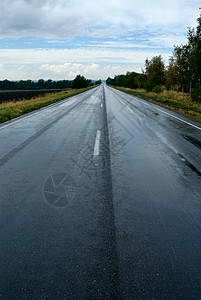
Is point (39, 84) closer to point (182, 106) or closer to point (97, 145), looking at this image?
point (182, 106)

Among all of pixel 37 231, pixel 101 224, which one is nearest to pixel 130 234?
pixel 101 224

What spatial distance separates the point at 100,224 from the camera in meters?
3.48

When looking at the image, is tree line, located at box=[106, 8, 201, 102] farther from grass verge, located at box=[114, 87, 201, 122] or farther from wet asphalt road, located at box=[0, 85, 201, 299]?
wet asphalt road, located at box=[0, 85, 201, 299]

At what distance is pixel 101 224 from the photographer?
347 cm

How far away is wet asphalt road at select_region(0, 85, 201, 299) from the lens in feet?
7.96

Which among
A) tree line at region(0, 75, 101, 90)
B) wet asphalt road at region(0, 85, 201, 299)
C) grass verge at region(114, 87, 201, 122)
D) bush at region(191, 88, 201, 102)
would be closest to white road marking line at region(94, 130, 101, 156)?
wet asphalt road at region(0, 85, 201, 299)

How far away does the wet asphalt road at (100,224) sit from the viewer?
243 cm

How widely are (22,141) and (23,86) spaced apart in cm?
13106

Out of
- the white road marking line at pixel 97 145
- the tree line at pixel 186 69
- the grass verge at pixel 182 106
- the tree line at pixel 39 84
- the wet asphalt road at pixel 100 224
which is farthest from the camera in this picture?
the tree line at pixel 39 84

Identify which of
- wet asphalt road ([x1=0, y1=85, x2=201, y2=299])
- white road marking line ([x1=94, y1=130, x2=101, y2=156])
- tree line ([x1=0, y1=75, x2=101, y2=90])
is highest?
tree line ([x1=0, y1=75, x2=101, y2=90])

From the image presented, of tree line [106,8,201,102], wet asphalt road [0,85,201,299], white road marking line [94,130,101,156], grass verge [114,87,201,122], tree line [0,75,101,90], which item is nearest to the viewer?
wet asphalt road [0,85,201,299]

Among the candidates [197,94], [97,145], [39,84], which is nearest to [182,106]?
[197,94]

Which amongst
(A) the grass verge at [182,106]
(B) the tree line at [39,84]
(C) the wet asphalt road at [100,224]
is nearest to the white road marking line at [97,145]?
(C) the wet asphalt road at [100,224]

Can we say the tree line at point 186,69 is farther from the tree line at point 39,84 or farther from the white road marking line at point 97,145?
the tree line at point 39,84
